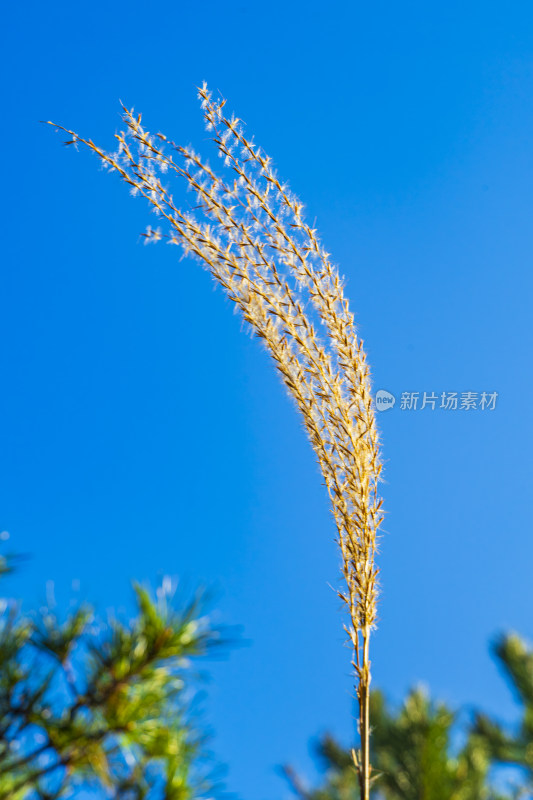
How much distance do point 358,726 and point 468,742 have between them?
17.3 ft

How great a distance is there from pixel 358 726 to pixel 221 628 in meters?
0.34

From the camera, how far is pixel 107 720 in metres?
1.17

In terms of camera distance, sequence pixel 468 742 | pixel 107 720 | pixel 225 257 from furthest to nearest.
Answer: pixel 468 742, pixel 225 257, pixel 107 720

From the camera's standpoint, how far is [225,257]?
1.41 meters

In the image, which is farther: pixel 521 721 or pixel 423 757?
pixel 521 721

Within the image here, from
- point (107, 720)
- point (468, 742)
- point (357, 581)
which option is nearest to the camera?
point (107, 720)

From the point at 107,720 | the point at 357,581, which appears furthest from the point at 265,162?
the point at 107,720

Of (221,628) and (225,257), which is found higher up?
(225,257)

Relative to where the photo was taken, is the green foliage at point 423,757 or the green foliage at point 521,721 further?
the green foliage at point 521,721

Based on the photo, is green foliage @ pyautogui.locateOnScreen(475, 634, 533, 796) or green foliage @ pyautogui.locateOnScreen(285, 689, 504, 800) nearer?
green foliage @ pyautogui.locateOnScreen(285, 689, 504, 800)

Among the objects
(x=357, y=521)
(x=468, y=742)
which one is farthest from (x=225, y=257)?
(x=468, y=742)

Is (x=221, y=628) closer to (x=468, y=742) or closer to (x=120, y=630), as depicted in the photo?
(x=120, y=630)

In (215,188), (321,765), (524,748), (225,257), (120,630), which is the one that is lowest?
(524,748)

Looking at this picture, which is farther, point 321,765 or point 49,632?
point 321,765
